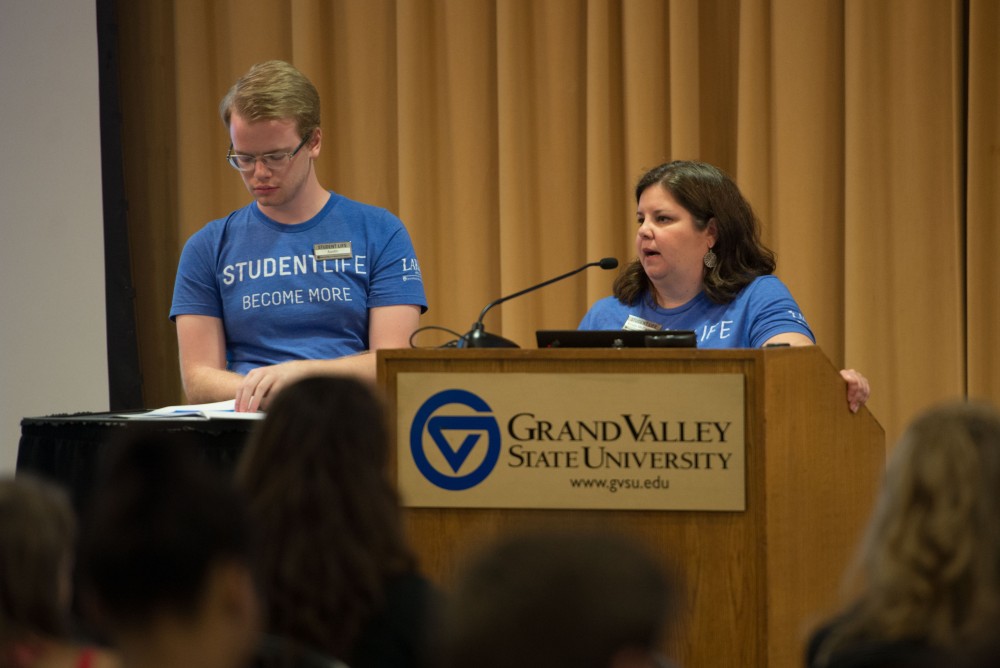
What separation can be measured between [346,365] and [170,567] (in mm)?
2111

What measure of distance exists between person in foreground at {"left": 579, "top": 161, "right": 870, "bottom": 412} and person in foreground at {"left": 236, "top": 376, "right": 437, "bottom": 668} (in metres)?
1.76

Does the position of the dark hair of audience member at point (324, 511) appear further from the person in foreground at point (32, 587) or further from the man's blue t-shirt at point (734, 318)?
the man's blue t-shirt at point (734, 318)

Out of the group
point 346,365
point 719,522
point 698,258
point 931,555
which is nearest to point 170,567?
point 931,555

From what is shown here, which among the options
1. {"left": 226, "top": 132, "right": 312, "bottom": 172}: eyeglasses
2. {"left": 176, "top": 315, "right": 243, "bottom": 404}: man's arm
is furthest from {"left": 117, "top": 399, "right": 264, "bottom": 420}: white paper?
{"left": 226, "top": 132, "right": 312, "bottom": 172}: eyeglasses

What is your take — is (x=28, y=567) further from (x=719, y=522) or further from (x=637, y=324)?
(x=637, y=324)

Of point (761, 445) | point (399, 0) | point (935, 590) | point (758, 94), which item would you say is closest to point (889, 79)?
point (758, 94)

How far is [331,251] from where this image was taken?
352 cm

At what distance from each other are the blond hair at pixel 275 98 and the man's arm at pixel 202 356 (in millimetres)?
571

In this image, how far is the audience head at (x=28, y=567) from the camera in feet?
4.32

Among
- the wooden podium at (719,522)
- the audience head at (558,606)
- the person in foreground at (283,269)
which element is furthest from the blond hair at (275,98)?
the audience head at (558,606)

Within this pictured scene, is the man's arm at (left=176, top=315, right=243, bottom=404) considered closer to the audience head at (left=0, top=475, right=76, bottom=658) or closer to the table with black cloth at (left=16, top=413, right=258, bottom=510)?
the table with black cloth at (left=16, top=413, right=258, bottom=510)

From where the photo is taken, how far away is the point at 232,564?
3.84 ft

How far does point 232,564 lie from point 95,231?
3876 mm

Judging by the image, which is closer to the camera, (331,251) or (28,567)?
(28,567)
